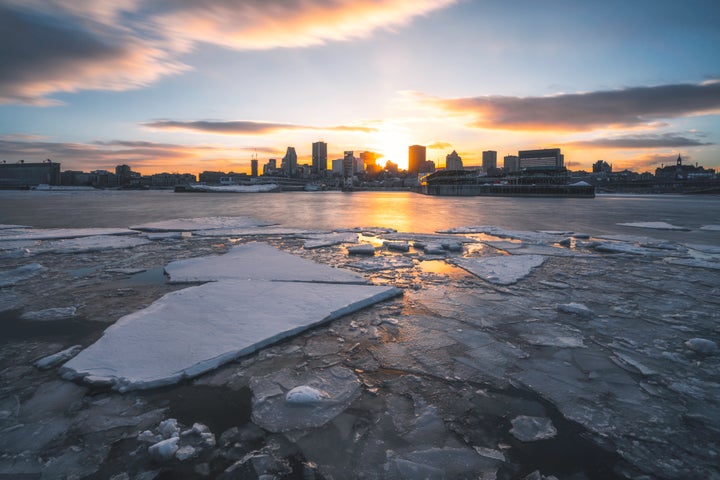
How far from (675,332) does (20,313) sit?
9.90 metres

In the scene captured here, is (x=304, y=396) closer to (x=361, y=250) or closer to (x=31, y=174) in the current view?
(x=361, y=250)

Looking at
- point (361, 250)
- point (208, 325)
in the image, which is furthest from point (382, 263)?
point (208, 325)

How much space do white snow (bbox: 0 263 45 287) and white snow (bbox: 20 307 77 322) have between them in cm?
258

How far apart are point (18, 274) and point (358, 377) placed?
8.82m

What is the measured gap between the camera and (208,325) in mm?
4910

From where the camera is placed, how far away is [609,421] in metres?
3.14

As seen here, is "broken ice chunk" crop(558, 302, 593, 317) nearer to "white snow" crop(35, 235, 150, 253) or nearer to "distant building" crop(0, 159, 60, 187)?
"white snow" crop(35, 235, 150, 253)

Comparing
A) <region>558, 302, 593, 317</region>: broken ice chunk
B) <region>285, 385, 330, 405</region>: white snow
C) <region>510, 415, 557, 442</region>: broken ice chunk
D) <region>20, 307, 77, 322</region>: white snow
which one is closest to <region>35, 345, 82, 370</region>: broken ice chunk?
<region>20, 307, 77, 322</region>: white snow

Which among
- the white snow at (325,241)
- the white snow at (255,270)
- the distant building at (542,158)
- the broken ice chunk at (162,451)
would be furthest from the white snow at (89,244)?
the distant building at (542,158)

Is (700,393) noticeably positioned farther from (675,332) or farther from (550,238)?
(550,238)

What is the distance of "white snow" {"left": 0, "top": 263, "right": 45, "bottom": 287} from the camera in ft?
24.4

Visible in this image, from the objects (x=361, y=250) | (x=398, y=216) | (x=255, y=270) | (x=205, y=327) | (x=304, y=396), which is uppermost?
(x=398, y=216)

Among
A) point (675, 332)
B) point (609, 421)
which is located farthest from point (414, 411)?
point (675, 332)

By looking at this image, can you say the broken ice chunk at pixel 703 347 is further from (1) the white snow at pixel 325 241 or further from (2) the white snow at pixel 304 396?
(1) the white snow at pixel 325 241
